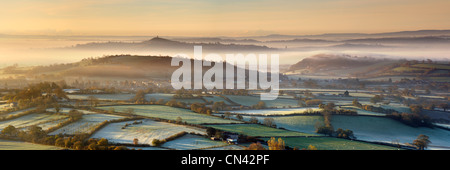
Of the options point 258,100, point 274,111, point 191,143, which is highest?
point 258,100

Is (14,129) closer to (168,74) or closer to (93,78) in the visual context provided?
(93,78)

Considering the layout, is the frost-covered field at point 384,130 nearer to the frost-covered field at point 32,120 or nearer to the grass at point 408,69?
the frost-covered field at point 32,120

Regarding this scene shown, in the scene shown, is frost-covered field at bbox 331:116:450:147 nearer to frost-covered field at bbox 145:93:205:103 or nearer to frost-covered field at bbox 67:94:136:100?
frost-covered field at bbox 145:93:205:103

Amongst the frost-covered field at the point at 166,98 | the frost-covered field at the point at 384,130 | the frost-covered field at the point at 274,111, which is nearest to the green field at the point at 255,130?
the frost-covered field at the point at 384,130

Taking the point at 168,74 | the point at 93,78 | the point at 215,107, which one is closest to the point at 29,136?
the point at 215,107

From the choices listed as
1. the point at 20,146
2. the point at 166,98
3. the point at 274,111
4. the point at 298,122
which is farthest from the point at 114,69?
the point at 20,146

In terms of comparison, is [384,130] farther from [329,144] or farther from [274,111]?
[274,111]
